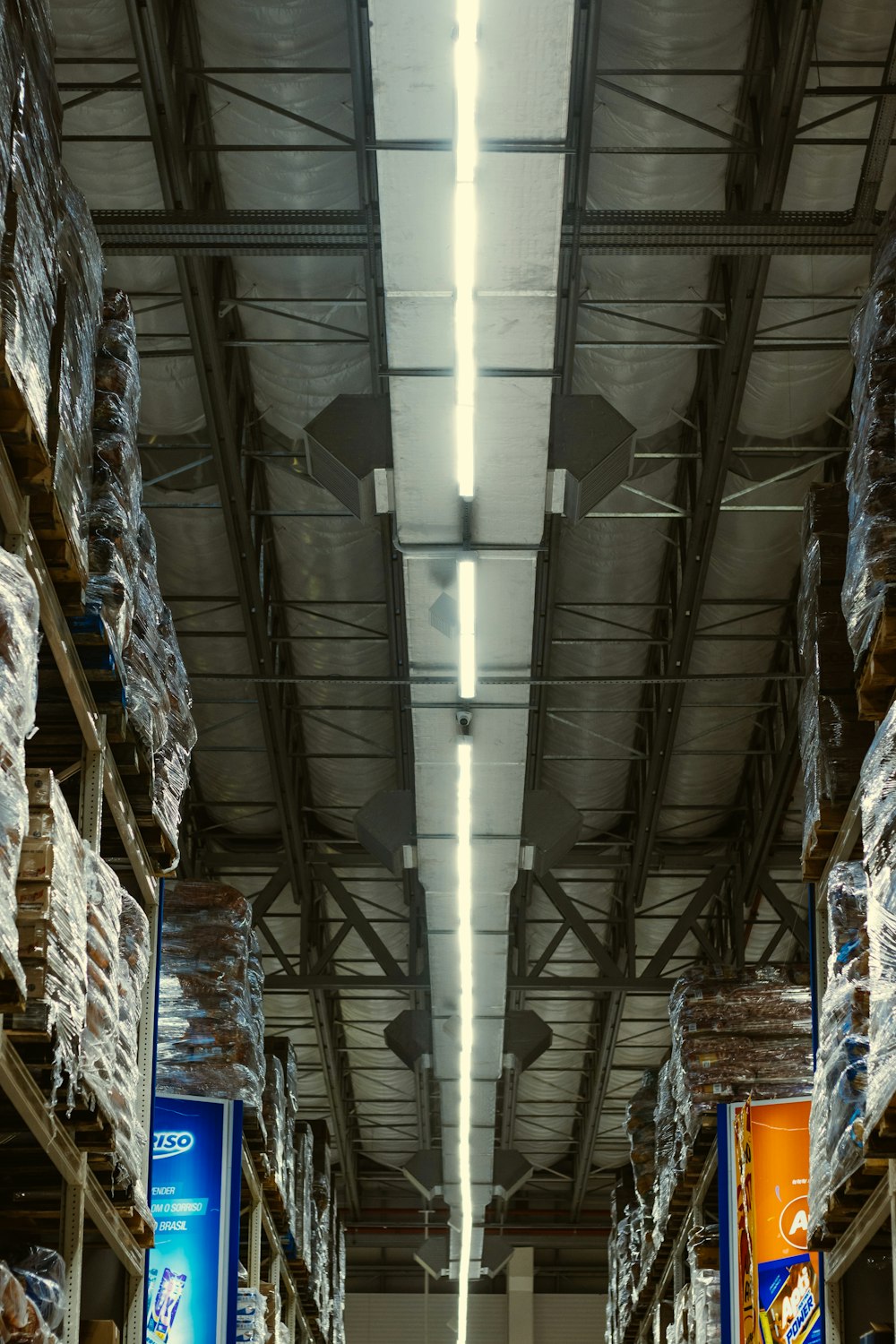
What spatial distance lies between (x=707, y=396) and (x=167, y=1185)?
268 inches

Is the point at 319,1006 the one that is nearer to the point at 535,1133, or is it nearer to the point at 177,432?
the point at 535,1133

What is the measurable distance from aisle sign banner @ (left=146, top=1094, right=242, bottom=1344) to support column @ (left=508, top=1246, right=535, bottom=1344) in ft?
71.6

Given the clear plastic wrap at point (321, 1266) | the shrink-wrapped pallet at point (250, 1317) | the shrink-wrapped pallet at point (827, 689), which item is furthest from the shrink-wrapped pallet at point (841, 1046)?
the clear plastic wrap at point (321, 1266)

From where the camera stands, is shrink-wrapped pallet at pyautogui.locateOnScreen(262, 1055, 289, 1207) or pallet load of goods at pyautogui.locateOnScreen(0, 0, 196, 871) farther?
shrink-wrapped pallet at pyautogui.locateOnScreen(262, 1055, 289, 1207)

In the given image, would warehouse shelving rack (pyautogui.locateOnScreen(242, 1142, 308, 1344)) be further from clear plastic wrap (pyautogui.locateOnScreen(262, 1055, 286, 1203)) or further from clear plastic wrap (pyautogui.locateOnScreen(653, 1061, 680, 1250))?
clear plastic wrap (pyautogui.locateOnScreen(653, 1061, 680, 1250))

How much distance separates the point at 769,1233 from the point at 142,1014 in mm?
4751

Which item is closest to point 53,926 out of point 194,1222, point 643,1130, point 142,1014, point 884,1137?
point 142,1014

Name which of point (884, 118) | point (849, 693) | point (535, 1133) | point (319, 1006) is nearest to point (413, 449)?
point (849, 693)

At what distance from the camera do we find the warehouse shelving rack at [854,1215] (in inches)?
315

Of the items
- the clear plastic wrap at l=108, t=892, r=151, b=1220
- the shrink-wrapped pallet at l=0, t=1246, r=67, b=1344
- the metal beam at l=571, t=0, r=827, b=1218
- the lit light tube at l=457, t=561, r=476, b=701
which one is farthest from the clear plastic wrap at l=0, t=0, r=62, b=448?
the metal beam at l=571, t=0, r=827, b=1218

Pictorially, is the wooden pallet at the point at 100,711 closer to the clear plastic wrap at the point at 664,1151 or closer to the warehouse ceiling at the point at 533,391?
the warehouse ceiling at the point at 533,391

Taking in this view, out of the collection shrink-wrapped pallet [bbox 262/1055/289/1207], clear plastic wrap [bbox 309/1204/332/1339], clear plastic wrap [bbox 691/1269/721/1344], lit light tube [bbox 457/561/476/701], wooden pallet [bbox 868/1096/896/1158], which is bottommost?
clear plastic wrap [bbox 691/1269/721/1344]

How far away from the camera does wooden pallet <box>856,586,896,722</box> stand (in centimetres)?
743

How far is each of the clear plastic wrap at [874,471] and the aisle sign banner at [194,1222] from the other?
5.85 meters
